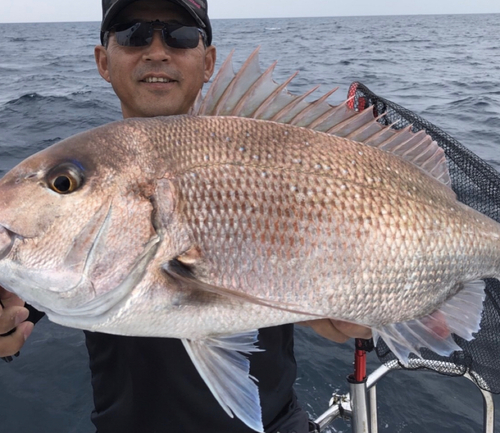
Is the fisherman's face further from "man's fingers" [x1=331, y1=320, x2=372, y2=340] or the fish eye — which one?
"man's fingers" [x1=331, y1=320, x2=372, y2=340]

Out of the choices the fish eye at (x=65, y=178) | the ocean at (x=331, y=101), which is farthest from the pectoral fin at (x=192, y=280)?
the ocean at (x=331, y=101)

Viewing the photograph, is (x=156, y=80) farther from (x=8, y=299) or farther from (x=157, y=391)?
(x=157, y=391)

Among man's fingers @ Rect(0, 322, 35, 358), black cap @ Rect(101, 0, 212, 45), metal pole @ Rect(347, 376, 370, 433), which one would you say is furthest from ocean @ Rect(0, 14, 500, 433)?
black cap @ Rect(101, 0, 212, 45)

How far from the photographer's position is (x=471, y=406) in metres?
3.69

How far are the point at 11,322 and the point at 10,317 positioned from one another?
3 centimetres

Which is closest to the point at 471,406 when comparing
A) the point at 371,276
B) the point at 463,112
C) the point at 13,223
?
the point at 371,276

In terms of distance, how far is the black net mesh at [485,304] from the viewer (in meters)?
2.35

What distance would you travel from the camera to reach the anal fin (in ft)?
5.52

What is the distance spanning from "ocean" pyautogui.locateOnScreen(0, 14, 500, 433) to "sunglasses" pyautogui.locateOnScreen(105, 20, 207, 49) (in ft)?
9.11

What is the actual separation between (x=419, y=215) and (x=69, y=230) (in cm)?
119

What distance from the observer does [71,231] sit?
1341mm

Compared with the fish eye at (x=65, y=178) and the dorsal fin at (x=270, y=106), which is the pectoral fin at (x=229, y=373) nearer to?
the fish eye at (x=65, y=178)

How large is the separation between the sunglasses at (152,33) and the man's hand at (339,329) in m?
1.61

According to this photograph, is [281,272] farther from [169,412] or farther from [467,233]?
[169,412]
